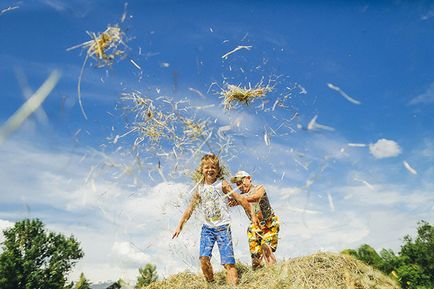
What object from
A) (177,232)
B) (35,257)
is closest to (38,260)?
(35,257)

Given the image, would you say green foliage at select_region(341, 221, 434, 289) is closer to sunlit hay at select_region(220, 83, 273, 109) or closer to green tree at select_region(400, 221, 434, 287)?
green tree at select_region(400, 221, 434, 287)

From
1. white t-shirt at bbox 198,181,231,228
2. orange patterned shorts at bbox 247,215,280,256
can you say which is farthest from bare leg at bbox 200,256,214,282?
orange patterned shorts at bbox 247,215,280,256

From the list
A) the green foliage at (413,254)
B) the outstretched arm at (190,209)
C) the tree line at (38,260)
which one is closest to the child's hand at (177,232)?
the outstretched arm at (190,209)

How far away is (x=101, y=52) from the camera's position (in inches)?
164

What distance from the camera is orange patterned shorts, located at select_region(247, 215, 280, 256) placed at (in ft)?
19.9

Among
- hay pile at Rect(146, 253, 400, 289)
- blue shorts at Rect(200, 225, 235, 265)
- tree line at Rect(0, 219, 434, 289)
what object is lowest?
hay pile at Rect(146, 253, 400, 289)

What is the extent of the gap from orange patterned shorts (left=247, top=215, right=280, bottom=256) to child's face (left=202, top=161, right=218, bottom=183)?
1.03 meters

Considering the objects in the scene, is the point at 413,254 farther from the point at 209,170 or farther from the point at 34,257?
the point at 209,170

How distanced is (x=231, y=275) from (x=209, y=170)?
4.92 feet

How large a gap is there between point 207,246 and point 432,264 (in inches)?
2240

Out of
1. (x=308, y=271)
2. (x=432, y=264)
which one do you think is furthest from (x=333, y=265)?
(x=432, y=264)

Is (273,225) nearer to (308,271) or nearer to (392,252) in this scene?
(308,271)

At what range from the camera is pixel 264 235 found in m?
6.18

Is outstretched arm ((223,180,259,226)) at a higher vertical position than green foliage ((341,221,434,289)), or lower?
lower
